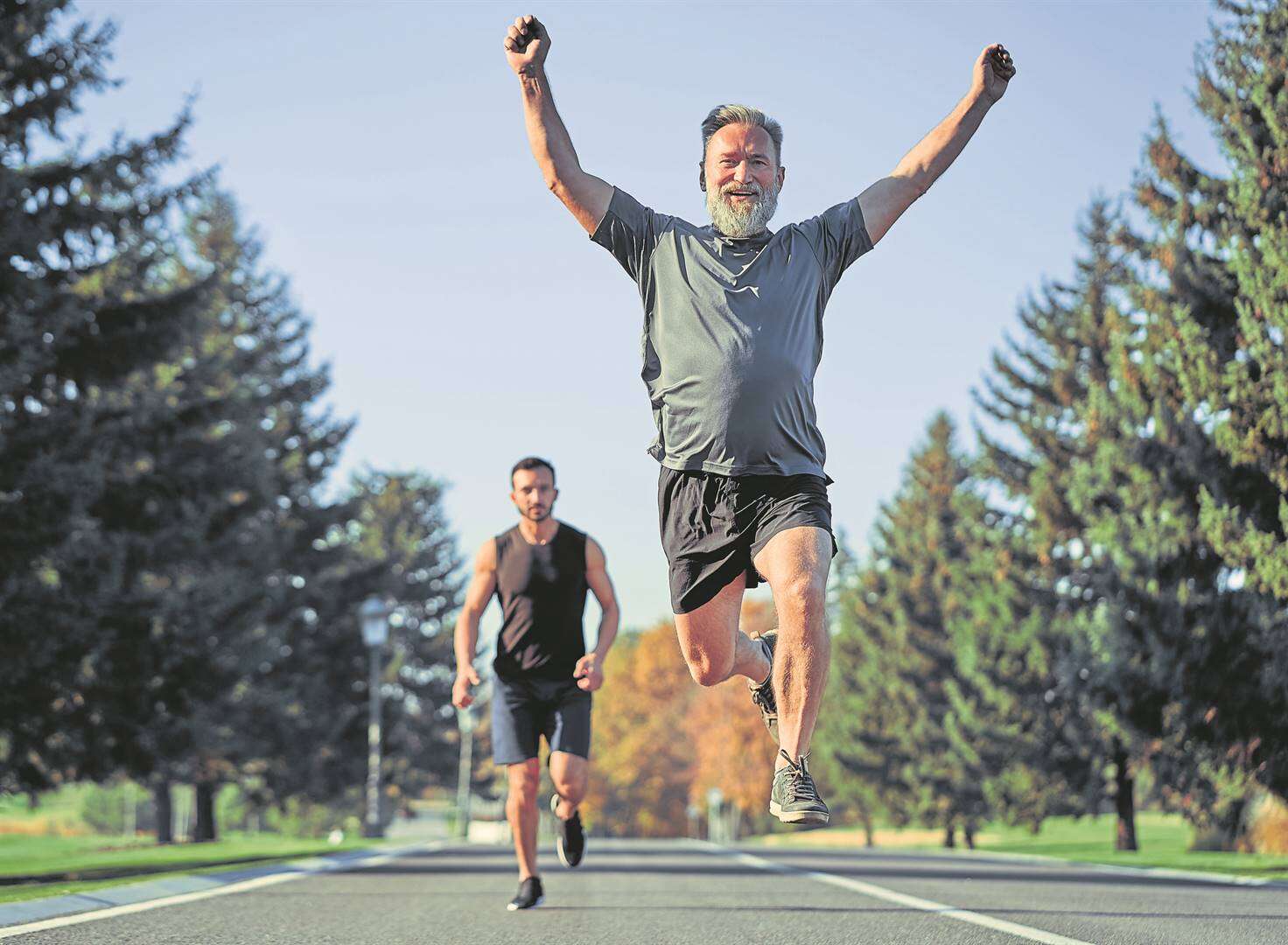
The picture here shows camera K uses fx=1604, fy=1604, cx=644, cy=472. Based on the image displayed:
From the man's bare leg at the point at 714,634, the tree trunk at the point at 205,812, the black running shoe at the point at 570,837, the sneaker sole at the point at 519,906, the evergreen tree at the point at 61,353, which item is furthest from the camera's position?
the tree trunk at the point at 205,812

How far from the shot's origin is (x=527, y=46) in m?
5.60

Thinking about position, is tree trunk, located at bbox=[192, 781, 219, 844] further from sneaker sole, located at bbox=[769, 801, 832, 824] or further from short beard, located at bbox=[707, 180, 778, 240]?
sneaker sole, located at bbox=[769, 801, 832, 824]

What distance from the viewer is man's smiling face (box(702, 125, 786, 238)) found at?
19.1ft

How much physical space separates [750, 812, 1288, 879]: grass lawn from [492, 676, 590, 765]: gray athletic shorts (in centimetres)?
824

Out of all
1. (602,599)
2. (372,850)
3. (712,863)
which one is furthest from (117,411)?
(602,599)

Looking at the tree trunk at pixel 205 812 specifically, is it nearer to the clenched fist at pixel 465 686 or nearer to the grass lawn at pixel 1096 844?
the grass lawn at pixel 1096 844

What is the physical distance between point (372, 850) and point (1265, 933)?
15.2 meters

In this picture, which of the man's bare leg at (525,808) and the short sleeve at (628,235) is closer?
the short sleeve at (628,235)

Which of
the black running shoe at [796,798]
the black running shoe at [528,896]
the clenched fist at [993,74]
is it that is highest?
the clenched fist at [993,74]

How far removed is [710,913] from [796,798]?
3842 mm

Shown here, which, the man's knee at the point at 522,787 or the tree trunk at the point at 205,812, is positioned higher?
the man's knee at the point at 522,787

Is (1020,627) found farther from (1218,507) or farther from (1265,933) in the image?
(1265,933)

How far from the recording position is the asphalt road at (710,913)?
695 centimetres

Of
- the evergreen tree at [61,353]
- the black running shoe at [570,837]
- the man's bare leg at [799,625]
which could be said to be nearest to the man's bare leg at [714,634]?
the man's bare leg at [799,625]
